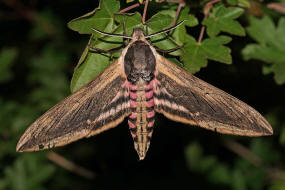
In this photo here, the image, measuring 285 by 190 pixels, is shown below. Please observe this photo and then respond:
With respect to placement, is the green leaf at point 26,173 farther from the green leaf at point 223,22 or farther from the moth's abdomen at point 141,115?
the green leaf at point 223,22

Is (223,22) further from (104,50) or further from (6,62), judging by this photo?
(6,62)

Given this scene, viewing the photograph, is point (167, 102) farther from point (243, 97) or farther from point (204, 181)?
point (204, 181)

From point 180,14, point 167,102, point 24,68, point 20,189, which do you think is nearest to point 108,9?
point 180,14

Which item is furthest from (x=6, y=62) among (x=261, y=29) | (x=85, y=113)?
(x=261, y=29)

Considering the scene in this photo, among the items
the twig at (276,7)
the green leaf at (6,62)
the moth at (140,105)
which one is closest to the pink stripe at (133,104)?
the moth at (140,105)

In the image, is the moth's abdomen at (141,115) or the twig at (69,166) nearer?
the moth's abdomen at (141,115)

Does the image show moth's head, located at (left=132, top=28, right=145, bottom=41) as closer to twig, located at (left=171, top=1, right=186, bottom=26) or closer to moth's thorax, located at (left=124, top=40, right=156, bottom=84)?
moth's thorax, located at (left=124, top=40, right=156, bottom=84)
